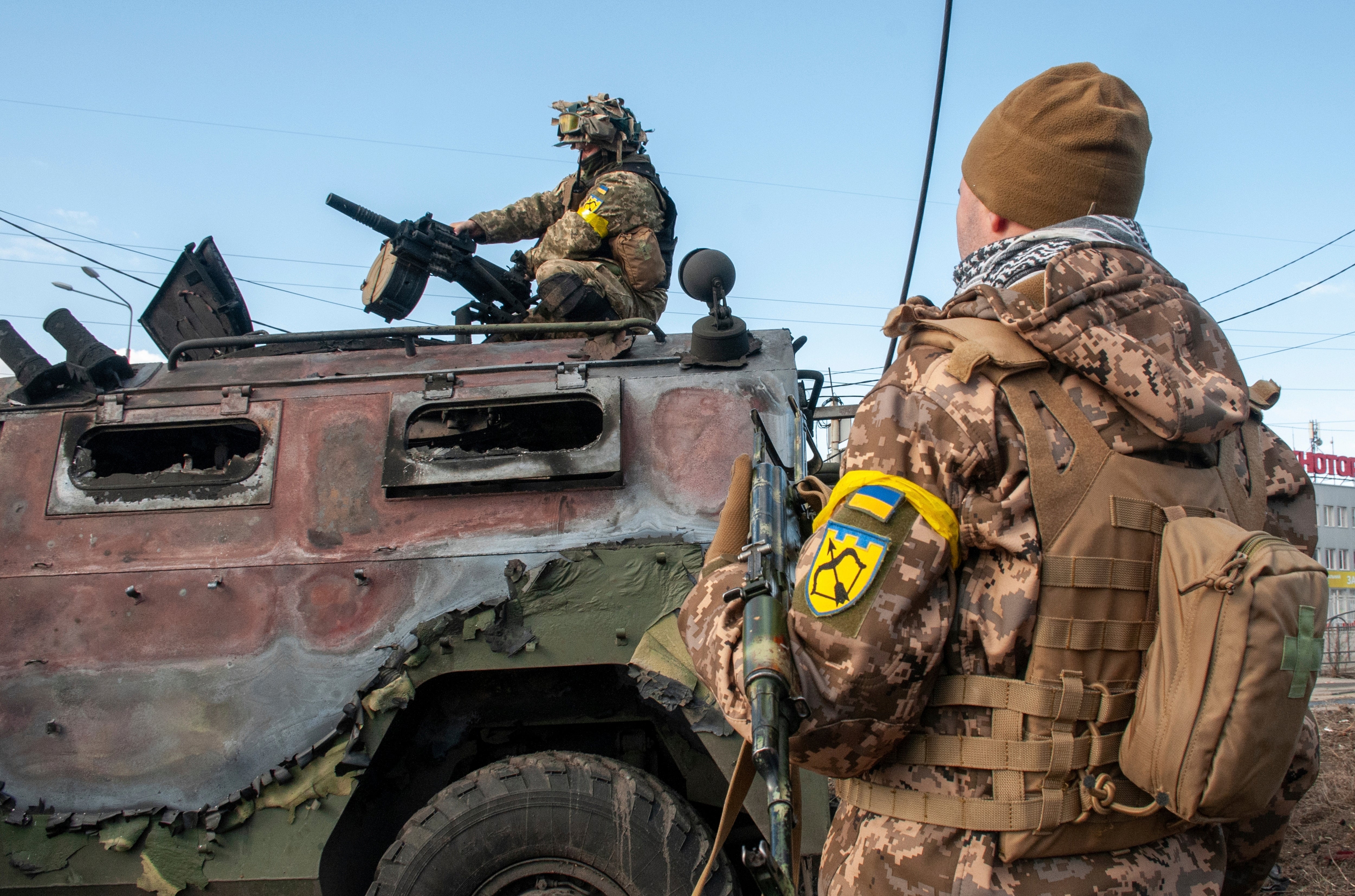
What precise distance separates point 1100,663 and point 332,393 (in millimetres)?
2751

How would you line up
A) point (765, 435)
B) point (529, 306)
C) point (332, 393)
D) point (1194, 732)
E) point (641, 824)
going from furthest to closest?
point (529, 306) < point (332, 393) < point (641, 824) < point (765, 435) < point (1194, 732)

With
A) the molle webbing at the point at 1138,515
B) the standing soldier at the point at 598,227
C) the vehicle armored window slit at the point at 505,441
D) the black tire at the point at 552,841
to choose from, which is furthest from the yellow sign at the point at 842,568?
the standing soldier at the point at 598,227

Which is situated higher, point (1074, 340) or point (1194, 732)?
point (1074, 340)

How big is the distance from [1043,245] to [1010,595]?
A: 21.2 inches

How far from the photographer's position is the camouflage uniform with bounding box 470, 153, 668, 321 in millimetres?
4297

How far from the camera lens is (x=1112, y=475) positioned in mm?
1375

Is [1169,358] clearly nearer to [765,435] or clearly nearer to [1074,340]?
[1074,340]

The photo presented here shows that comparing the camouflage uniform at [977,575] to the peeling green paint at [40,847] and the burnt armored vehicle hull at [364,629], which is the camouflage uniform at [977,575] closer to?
the burnt armored vehicle hull at [364,629]

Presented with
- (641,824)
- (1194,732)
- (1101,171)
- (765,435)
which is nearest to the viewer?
(1194,732)

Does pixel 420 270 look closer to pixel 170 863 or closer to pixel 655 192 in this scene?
pixel 655 192

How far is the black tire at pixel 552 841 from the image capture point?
2.80 m

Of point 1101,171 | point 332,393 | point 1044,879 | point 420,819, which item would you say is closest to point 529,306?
point 332,393

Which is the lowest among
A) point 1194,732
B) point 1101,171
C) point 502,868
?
point 502,868

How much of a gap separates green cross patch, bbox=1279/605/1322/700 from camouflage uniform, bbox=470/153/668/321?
326 cm
